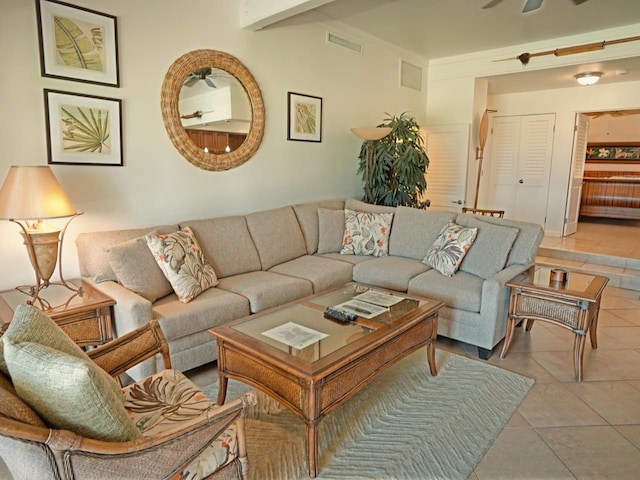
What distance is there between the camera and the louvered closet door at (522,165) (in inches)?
257

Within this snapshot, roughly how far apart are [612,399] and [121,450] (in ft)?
8.61

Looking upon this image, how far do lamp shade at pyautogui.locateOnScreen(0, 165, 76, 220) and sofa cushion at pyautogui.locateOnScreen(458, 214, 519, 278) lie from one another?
2862 millimetres

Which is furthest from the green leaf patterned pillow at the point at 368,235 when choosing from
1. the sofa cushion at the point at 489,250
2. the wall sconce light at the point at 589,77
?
the wall sconce light at the point at 589,77

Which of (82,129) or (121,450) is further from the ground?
(82,129)

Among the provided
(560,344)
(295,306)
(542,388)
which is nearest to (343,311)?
(295,306)

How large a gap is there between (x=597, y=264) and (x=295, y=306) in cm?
451

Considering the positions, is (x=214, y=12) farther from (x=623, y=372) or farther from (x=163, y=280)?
(x=623, y=372)

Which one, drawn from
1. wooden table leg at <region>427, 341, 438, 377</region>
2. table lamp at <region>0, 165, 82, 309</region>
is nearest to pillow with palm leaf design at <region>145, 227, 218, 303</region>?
table lamp at <region>0, 165, 82, 309</region>

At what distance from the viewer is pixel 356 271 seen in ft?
11.6

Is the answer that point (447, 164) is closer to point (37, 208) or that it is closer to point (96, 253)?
point (96, 253)

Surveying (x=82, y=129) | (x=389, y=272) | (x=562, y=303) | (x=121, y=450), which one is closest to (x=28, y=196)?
(x=82, y=129)

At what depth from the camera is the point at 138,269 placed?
101 inches

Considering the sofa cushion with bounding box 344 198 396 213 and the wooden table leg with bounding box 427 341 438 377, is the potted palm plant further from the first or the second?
the wooden table leg with bounding box 427 341 438 377

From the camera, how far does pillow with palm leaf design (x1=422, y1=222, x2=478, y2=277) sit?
3293 mm
